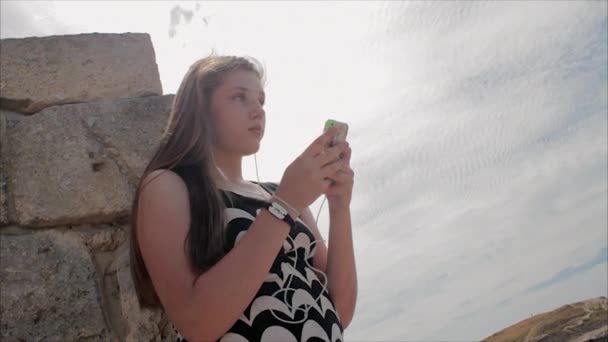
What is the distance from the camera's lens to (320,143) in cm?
184

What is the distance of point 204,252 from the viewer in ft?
5.55

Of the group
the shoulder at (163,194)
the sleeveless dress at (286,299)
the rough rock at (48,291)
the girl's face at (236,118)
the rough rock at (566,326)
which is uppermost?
the girl's face at (236,118)

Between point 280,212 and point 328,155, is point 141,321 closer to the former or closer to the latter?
point 280,212

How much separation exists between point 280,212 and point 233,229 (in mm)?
195

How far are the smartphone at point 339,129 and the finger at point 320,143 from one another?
1 centimetres

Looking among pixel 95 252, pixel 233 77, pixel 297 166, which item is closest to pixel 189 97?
pixel 233 77

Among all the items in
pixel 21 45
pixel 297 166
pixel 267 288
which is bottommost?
pixel 267 288

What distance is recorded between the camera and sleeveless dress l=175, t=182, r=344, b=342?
66.4 inches

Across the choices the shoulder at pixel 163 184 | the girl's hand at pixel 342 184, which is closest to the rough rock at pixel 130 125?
the shoulder at pixel 163 184

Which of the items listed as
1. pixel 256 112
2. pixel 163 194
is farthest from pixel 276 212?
pixel 256 112

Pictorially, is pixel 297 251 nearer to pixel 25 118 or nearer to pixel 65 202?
pixel 65 202

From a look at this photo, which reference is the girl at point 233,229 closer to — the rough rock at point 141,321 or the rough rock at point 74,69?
the rough rock at point 141,321

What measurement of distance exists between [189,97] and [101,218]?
1.95 feet

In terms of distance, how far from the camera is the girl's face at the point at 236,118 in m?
2.06
